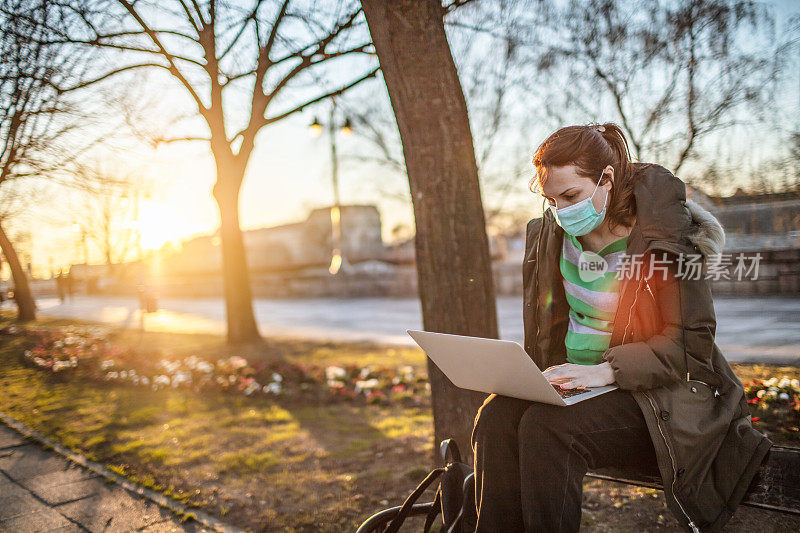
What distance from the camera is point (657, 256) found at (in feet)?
7.20

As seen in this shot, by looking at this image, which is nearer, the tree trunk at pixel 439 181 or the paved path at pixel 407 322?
the tree trunk at pixel 439 181

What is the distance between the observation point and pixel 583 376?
2.24 metres

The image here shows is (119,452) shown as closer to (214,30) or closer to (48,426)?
(48,426)

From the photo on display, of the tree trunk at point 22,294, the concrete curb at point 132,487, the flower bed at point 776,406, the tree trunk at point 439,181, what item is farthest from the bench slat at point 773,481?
the tree trunk at point 22,294

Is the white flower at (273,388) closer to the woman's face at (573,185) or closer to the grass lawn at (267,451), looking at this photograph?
the grass lawn at (267,451)

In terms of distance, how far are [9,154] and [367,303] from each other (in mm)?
15188

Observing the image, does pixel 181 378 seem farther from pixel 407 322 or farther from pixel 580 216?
pixel 407 322

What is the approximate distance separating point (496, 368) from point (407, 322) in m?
12.5

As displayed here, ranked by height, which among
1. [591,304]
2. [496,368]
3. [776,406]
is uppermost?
[591,304]

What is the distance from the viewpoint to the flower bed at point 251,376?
6.49m

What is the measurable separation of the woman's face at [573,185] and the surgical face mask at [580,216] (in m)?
0.02

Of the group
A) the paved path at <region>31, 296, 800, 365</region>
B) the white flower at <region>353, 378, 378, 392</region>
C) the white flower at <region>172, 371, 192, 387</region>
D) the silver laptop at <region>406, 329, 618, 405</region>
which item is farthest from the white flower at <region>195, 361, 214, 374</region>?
the silver laptop at <region>406, 329, 618, 405</region>

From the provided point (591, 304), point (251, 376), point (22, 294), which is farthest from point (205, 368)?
point (22, 294)

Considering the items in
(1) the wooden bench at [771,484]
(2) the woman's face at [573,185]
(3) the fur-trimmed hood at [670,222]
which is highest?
(2) the woman's face at [573,185]
